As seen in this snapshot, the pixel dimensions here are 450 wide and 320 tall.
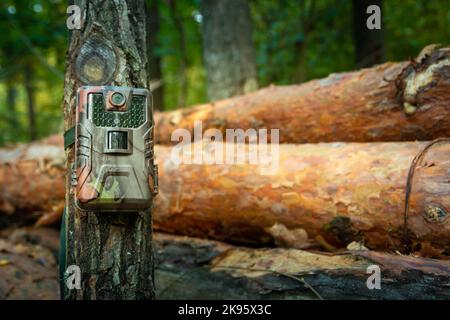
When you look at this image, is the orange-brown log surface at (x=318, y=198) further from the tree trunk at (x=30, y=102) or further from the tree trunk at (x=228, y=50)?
the tree trunk at (x=30, y=102)

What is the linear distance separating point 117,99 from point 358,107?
1.96 metres

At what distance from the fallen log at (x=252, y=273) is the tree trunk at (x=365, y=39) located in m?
4.62

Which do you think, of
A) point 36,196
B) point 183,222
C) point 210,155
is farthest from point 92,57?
point 36,196

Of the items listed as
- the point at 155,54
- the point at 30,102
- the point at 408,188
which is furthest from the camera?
the point at 30,102

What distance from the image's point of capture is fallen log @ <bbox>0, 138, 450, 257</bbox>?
8.18ft

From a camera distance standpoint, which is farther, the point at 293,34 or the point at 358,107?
the point at 293,34

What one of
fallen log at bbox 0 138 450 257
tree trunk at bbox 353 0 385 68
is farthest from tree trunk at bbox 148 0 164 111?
fallen log at bbox 0 138 450 257

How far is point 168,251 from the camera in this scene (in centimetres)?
341

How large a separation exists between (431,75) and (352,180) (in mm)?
826

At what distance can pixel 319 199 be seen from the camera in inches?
113

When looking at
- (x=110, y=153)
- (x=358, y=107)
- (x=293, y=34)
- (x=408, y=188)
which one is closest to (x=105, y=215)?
(x=110, y=153)

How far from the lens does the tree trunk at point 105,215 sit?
2.07 m

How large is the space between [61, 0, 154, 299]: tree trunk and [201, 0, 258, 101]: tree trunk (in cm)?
350

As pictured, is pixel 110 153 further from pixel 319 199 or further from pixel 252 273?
pixel 319 199
